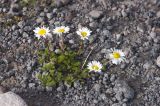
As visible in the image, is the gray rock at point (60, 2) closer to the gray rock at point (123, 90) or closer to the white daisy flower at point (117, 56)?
the white daisy flower at point (117, 56)

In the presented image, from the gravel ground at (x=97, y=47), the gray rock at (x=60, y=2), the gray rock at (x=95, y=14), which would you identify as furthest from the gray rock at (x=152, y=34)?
the gray rock at (x=60, y=2)

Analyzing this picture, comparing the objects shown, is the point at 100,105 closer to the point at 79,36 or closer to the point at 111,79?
the point at 111,79

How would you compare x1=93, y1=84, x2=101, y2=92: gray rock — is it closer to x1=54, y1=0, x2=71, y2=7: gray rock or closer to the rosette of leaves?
the rosette of leaves

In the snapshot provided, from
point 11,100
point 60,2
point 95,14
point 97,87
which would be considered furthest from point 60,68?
point 60,2

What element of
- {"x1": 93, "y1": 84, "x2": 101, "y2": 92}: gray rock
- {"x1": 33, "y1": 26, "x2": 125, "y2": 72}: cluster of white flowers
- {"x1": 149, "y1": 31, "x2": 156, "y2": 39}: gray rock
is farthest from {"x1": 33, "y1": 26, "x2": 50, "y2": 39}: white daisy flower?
{"x1": 149, "y1": 31, "x2": 156, "y2": 39}: gray rock

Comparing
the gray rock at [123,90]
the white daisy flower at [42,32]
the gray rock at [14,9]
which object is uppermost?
the gray rock at [14,9]
